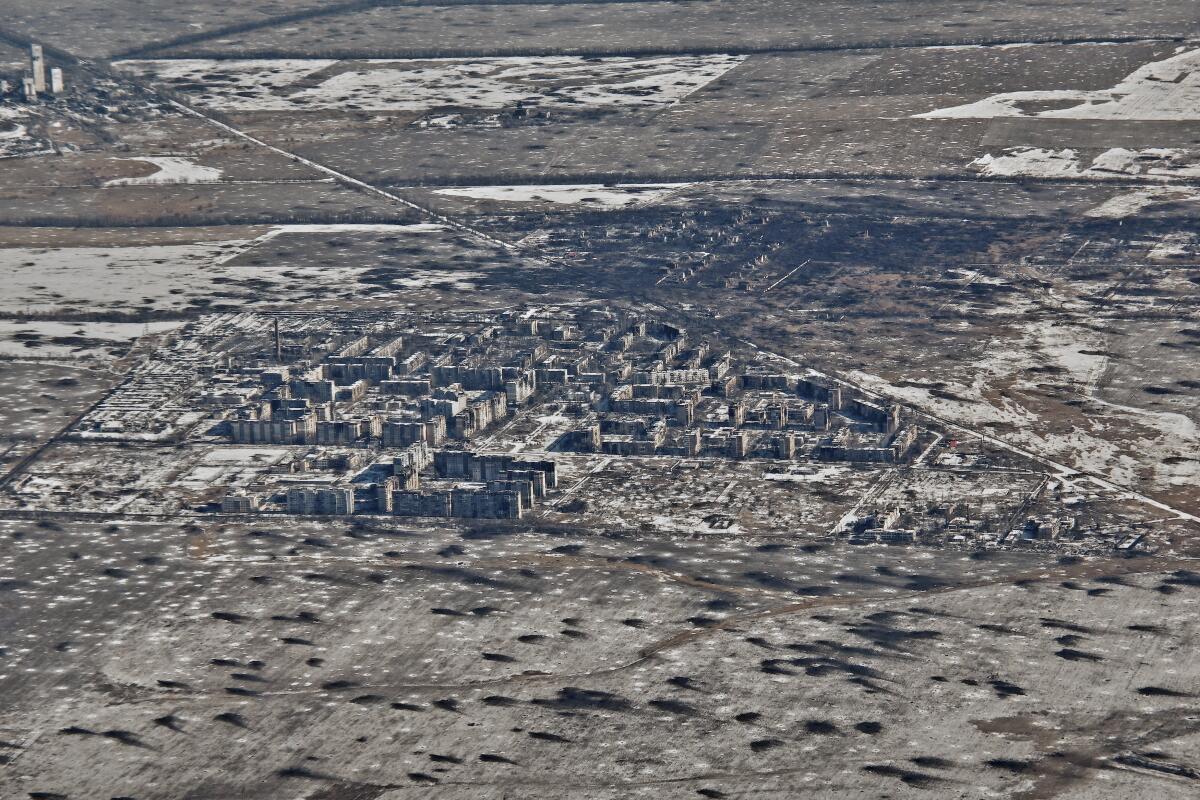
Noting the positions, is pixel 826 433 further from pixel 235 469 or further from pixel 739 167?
pixel 739 167

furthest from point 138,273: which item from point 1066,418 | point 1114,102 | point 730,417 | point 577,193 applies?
point 1114,102

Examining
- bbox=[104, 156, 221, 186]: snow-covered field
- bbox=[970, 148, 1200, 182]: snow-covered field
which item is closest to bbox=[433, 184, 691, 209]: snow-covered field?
bbox=[104, 156, 221, 186]: snow-covered field

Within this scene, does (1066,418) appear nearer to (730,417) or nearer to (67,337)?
(730,417)

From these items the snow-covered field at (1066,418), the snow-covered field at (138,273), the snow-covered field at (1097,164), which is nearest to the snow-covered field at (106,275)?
the snow-covered field at (138,273)

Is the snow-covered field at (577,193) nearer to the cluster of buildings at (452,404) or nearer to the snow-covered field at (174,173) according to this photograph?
the snow-covered field at (174,173)

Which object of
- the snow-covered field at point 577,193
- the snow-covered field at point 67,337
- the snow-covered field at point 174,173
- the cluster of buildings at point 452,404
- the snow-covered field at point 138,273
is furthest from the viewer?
the snow-covered field at point 174,173
